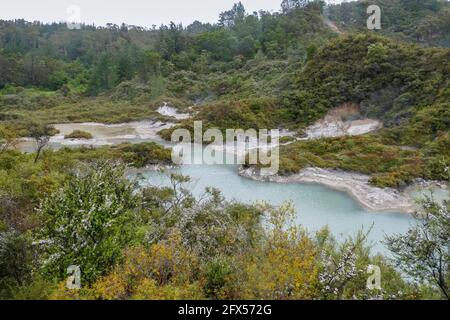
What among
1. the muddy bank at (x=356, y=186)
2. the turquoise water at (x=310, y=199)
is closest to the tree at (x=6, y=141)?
the turquoise water at (x=310, y=199)

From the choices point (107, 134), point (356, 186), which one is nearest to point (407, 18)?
point (107, 134)

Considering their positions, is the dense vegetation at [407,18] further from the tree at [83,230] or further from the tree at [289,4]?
the tree at [83,230]

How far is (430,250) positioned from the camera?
1491cm

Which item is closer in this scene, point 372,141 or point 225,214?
point 225,214

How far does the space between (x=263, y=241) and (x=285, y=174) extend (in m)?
24.6

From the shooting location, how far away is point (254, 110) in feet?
201

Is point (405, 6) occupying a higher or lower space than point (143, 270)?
higher

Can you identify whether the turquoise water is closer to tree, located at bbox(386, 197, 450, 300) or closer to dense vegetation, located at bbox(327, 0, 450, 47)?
tree, located at bbox(386, 197, 450, 300)

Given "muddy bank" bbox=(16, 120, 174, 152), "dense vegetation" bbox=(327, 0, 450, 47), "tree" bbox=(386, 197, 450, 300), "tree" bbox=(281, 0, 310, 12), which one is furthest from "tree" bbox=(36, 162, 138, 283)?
"tree" bbox=(281, 0, 310, 12)

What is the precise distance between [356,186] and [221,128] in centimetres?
2510

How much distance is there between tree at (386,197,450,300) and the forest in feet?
0.17
